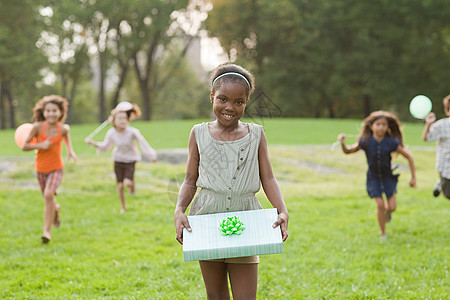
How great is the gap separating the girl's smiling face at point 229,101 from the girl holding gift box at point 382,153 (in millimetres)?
3867

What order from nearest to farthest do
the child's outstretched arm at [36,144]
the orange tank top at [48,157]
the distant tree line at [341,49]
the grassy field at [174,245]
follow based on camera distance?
the grassy field at [174,245] → the child's outstretched arm at [36,144] → the orange tank top at [48,157] → the distant tree line at [341,49]

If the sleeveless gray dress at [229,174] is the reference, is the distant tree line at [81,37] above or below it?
above

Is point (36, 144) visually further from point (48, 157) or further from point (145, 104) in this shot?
point (145, 104)

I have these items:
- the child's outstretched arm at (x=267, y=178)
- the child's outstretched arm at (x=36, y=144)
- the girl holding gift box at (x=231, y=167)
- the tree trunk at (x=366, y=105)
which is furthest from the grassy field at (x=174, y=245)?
the tree trunk at (x=366, y=105)

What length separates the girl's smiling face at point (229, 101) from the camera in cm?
275

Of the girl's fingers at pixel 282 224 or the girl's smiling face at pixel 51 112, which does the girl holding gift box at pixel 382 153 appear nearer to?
the girl's fingers at pixel 282 224

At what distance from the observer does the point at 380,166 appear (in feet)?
21.2

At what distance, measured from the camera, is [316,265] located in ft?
18.1

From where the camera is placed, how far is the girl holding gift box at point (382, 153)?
6445mm

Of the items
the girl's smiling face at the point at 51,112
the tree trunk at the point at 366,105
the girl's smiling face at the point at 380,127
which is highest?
the tree trunk at the point at 366,105

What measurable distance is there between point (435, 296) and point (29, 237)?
5.34 m

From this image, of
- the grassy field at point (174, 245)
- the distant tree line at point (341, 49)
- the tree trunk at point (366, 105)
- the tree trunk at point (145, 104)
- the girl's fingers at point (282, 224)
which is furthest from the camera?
the tree trunk at point (145, 104)

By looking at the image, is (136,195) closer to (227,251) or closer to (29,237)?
(29,237)

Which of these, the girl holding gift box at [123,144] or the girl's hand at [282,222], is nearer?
the girl's hand at [282,222]
